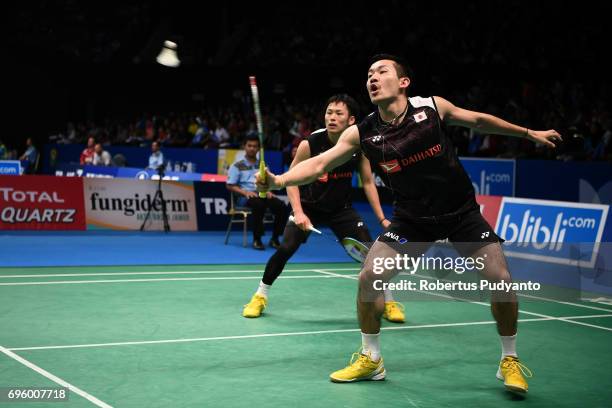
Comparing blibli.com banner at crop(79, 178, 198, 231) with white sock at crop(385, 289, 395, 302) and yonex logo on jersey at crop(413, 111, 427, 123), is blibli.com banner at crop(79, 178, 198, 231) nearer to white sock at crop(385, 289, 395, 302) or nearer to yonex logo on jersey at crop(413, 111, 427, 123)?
white sock at crop(385, 289, 395, 302)

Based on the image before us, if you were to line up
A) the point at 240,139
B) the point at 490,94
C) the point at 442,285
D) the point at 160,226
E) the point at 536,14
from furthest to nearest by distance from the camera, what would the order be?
the point at 240,139, the point at 536,14, the point at 490,94, the point at 160,226, the point at 442,285

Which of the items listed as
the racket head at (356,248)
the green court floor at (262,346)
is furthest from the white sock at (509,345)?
the racket head at (356,248)

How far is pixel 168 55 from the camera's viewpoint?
33438 mm

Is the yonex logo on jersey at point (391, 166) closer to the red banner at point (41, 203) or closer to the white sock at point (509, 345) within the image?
the white sock at point (509, 345)

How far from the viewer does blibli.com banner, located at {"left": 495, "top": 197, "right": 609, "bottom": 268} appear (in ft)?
33.0

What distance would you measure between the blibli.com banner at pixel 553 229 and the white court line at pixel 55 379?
21.7 ft

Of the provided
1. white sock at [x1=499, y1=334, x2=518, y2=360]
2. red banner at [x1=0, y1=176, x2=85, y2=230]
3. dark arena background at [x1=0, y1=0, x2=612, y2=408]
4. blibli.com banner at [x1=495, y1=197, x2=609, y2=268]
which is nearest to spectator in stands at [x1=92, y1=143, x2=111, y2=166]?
dark arena background at [x1=0, y1=0, x2=612, y2=408]

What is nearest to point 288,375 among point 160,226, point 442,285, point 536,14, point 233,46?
point 442,285

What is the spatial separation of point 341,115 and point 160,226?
8184 millimetres

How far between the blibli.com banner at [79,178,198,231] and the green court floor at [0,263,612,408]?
16.0ft

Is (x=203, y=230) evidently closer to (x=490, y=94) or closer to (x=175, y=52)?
(x=490, y=94)

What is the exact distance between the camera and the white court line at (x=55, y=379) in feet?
16.2

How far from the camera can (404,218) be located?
555cm

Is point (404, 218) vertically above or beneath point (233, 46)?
beneath
